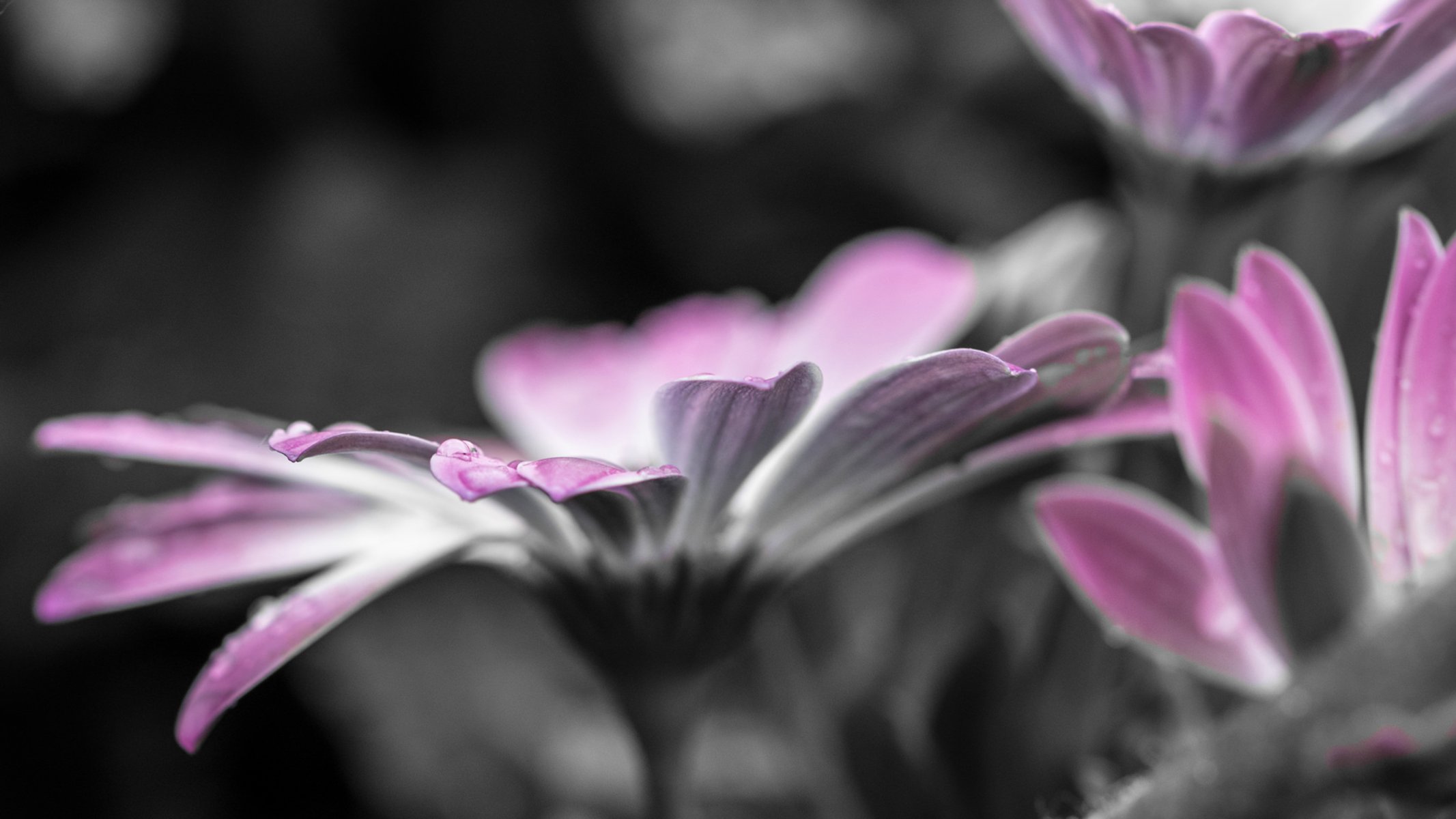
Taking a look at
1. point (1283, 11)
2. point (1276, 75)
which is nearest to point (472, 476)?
point (1276, 75)

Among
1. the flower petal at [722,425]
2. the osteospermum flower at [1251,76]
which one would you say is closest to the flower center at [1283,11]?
the osteospermum flower at [1251,76]

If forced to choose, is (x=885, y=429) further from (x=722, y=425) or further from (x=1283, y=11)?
(x=1283, y=11)

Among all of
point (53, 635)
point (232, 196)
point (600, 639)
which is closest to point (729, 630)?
point (600, 639)

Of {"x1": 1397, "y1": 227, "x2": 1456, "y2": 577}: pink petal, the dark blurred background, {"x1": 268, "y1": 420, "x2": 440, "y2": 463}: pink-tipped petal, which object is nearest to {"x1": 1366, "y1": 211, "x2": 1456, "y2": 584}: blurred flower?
→ {"x1": 1397, "y1": 227, "x2": 1456, "y2": 577}: pink petal

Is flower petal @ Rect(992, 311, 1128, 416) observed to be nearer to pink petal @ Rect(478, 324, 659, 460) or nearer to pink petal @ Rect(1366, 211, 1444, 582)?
pink petal @ Rect(1366, 211, 1444, 582)

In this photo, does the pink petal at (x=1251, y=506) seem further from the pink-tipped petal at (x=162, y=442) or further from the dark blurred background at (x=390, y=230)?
the dark blurred background at (x=390, y=230)

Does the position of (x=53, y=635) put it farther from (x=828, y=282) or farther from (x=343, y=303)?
(x=828, y=282)
